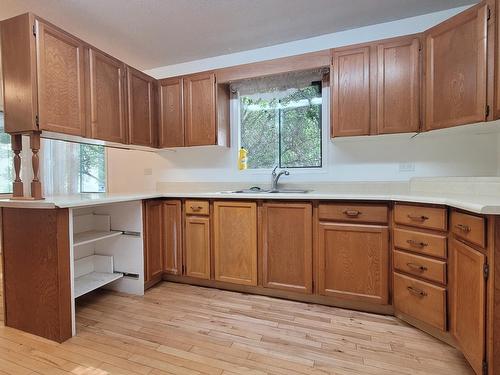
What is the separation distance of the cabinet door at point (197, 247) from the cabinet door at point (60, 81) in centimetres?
121

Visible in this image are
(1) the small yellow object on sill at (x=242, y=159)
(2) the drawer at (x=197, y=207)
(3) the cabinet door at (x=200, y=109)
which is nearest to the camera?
A: (2) the drawer at (x=197, y=207)

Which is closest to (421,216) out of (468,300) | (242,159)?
(468,300)

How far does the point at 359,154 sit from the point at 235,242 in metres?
1.44

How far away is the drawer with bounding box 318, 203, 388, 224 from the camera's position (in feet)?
6.40

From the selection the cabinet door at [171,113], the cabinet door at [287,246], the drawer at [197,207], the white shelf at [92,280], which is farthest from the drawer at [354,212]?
the white shelf at [92,280]

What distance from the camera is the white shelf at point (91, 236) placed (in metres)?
2.01

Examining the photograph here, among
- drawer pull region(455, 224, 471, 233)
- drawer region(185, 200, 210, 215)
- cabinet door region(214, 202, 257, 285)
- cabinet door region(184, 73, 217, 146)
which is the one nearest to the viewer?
drawer pull region(455, 224, 471, 233)

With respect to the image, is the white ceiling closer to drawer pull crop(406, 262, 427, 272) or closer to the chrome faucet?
the chrome faucet

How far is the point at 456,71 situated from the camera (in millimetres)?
1830

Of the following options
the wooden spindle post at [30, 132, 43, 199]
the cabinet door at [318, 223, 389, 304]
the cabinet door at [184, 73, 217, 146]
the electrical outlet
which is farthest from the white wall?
the wooden spindle post at [30, 132, 43, 199]

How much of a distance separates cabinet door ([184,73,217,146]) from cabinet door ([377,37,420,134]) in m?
1.57

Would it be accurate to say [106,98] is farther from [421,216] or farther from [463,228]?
[463,228]

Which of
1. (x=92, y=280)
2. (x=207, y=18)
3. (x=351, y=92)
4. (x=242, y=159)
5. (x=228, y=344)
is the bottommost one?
(x=228, y=344)

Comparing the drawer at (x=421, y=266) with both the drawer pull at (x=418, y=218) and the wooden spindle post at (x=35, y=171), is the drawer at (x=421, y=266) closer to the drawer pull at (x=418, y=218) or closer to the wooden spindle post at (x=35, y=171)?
the drawer pull at (x=418, y=218)
